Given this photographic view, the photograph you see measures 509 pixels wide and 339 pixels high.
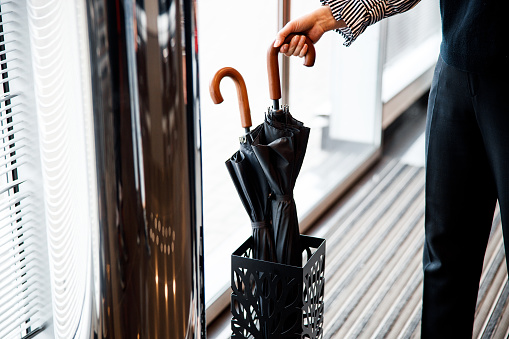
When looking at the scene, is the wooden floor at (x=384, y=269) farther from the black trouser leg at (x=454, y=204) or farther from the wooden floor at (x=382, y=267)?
the black trouser leg at (x=454, y=204)

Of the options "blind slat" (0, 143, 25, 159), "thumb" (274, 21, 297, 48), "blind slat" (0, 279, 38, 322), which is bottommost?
"blind slat" (0, 279, 38, 322)

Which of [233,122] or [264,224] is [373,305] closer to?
[233,122]

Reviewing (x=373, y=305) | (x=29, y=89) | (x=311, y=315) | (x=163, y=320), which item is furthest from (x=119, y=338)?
A: (x=373, y=305)

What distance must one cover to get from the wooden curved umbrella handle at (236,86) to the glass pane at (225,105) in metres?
0.62

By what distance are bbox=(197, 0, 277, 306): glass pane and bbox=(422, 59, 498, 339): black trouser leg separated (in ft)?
2.30

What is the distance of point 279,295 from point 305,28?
593mm

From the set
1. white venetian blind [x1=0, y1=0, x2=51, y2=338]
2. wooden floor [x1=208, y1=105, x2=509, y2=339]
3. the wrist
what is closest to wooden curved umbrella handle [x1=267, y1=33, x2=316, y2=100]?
the wrist

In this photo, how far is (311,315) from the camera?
147 cm

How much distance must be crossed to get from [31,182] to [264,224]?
1.60 ft

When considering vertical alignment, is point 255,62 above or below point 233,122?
above

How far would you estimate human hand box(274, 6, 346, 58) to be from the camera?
4.43 feet

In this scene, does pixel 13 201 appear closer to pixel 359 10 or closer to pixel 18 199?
pixel 18 199

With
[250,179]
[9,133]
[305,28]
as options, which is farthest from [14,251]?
[305,28]

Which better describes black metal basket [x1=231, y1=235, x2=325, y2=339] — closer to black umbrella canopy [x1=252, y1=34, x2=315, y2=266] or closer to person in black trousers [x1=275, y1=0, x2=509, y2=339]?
black umbrella canopy [x1=252, y1=34, x2=315, y2=266]
